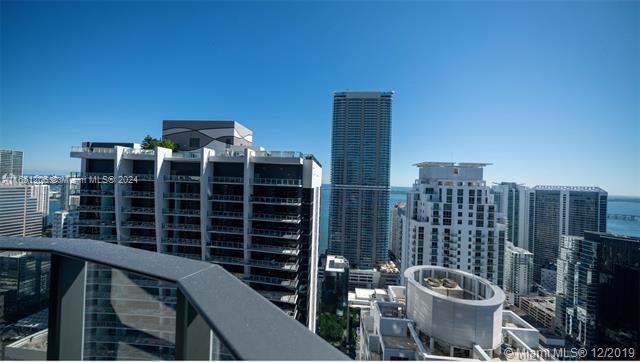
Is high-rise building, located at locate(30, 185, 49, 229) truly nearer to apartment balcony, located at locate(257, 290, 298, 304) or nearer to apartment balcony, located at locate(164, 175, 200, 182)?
apartment balcony, located at locate(164, 175, 200, 182)

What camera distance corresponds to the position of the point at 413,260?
1024 inches

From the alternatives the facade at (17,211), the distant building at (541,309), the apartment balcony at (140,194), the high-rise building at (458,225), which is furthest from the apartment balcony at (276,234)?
the distant building at (541,309)

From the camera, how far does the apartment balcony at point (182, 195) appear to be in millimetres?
12211

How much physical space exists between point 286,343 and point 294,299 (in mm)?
12282

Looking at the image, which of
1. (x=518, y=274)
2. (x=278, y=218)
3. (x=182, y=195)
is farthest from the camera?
(x=518, y=274)

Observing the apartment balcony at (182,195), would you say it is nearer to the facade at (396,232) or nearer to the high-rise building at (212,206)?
the high-rise building at (212,206)

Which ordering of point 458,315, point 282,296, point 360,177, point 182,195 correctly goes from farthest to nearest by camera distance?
point 360,177
point 182,195
point 282,296
point 458,315

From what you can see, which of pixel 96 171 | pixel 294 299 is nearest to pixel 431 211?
pixel 294 299

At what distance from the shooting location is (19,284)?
1.31 m

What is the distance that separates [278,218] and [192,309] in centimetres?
1128

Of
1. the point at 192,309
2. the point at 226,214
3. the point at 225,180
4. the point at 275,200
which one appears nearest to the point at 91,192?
the point at 225,180

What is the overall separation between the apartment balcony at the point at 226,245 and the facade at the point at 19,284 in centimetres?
1095

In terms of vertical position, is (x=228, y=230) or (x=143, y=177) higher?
(x=143, y=177)

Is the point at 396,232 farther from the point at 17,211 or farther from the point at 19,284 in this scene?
the point at 19,284
